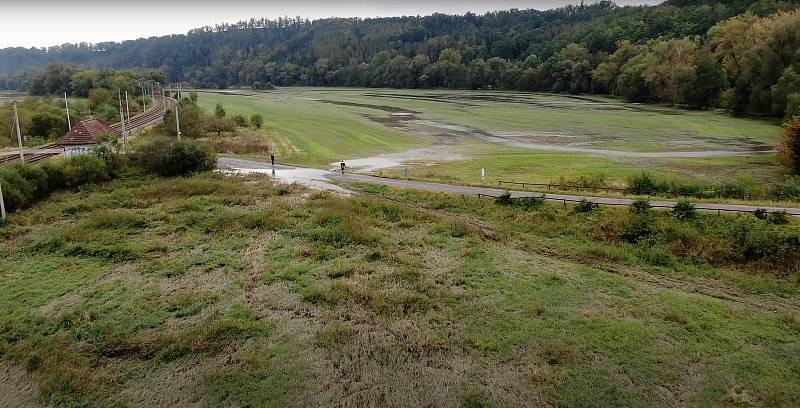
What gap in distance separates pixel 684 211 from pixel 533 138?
45.3 metres

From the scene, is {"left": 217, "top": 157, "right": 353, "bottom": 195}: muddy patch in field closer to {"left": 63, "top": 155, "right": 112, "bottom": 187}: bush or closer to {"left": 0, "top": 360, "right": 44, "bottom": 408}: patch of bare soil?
{"left": 63, "top": 155, "right": 112, "bottom": 187}: bush

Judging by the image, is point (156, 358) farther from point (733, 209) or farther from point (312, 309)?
point (733, 209)

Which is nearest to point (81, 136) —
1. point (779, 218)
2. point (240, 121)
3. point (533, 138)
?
point (240, 121)

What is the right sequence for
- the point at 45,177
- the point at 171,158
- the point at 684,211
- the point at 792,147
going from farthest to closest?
the point at 171,158, the point at 792,147, the point at 45,177, the point at 684,211

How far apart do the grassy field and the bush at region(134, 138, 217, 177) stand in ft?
41.8

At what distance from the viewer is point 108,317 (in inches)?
812

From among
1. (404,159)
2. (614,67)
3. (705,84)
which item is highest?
(614,67)

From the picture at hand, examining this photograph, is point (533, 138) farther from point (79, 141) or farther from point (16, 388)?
point (16, 388)

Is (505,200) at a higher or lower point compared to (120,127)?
lower

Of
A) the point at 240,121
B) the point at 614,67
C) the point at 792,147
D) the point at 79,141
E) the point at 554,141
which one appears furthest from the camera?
the point at 614,67

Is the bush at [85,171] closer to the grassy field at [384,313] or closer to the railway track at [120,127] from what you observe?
the railway track at [120,127]

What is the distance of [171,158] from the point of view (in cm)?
4597

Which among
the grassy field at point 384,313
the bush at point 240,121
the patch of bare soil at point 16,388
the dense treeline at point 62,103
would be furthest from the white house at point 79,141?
the patch of bare soil at point 16,388

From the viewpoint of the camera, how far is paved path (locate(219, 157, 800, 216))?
31.0 metres
